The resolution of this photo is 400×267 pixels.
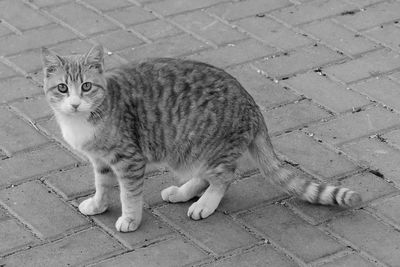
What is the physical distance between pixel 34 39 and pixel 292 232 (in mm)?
2761

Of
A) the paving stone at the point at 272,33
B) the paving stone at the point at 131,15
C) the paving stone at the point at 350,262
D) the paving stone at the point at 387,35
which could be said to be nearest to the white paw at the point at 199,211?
the paving stone at the point at 350,262

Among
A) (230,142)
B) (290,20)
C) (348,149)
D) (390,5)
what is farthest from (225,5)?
(230,142)

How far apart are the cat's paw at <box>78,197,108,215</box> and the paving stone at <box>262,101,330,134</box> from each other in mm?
1328

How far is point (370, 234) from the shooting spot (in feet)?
16.9

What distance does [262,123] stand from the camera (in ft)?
17.5

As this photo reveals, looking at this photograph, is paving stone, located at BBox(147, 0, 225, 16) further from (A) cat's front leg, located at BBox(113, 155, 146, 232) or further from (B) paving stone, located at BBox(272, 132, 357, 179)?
(A) cat's front leg, located at BBox(113, 155, 146, 232)

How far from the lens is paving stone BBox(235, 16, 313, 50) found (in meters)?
7.04

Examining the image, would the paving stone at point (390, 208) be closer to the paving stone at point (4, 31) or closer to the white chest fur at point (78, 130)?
the white chest fur at point (78, 130)

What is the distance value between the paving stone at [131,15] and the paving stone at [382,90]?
1738mm

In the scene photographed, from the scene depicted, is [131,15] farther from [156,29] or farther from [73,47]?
[73,47]

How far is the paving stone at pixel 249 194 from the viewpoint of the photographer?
17.8ft

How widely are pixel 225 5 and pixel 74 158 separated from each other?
2.30 metres

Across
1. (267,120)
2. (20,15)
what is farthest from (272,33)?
(20,15)

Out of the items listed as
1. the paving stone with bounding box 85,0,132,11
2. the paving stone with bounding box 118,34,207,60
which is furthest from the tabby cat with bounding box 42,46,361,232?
the paving stone with bounding box 85,0,132,11
